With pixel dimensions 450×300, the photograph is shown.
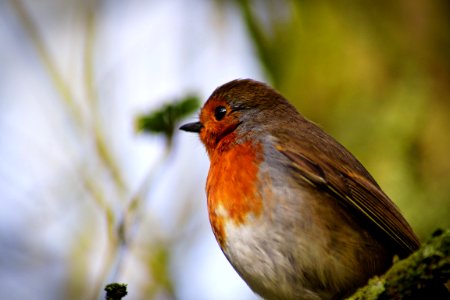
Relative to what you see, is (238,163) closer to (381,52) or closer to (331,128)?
(331,128)

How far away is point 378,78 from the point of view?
5957 millimetres

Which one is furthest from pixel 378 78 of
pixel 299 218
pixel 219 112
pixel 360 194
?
pixel 299 218

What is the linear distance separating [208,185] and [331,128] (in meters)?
2.00

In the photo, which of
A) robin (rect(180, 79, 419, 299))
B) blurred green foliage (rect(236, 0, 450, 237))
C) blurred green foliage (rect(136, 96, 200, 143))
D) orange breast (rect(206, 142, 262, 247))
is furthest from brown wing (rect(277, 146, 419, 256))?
blurred green foliage (rect(236, 0, 450, 237))

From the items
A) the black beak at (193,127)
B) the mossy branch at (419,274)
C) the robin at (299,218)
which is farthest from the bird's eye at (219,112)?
the mossy branch at (419,274)

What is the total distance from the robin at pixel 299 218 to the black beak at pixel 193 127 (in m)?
0.52

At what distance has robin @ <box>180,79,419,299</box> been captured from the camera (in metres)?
3.66

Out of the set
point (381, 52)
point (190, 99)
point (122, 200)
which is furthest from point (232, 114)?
point (381, 52)

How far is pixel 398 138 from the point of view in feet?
18.6

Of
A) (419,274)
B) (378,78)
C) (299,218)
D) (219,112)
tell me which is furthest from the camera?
(378,78)

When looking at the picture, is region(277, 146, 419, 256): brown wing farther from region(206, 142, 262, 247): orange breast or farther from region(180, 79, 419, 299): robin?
region(206, 142, 262, 247): orange breast

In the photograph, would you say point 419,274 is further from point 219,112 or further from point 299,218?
point 219,112

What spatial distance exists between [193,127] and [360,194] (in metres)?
1.27

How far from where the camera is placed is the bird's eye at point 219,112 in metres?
4.65
